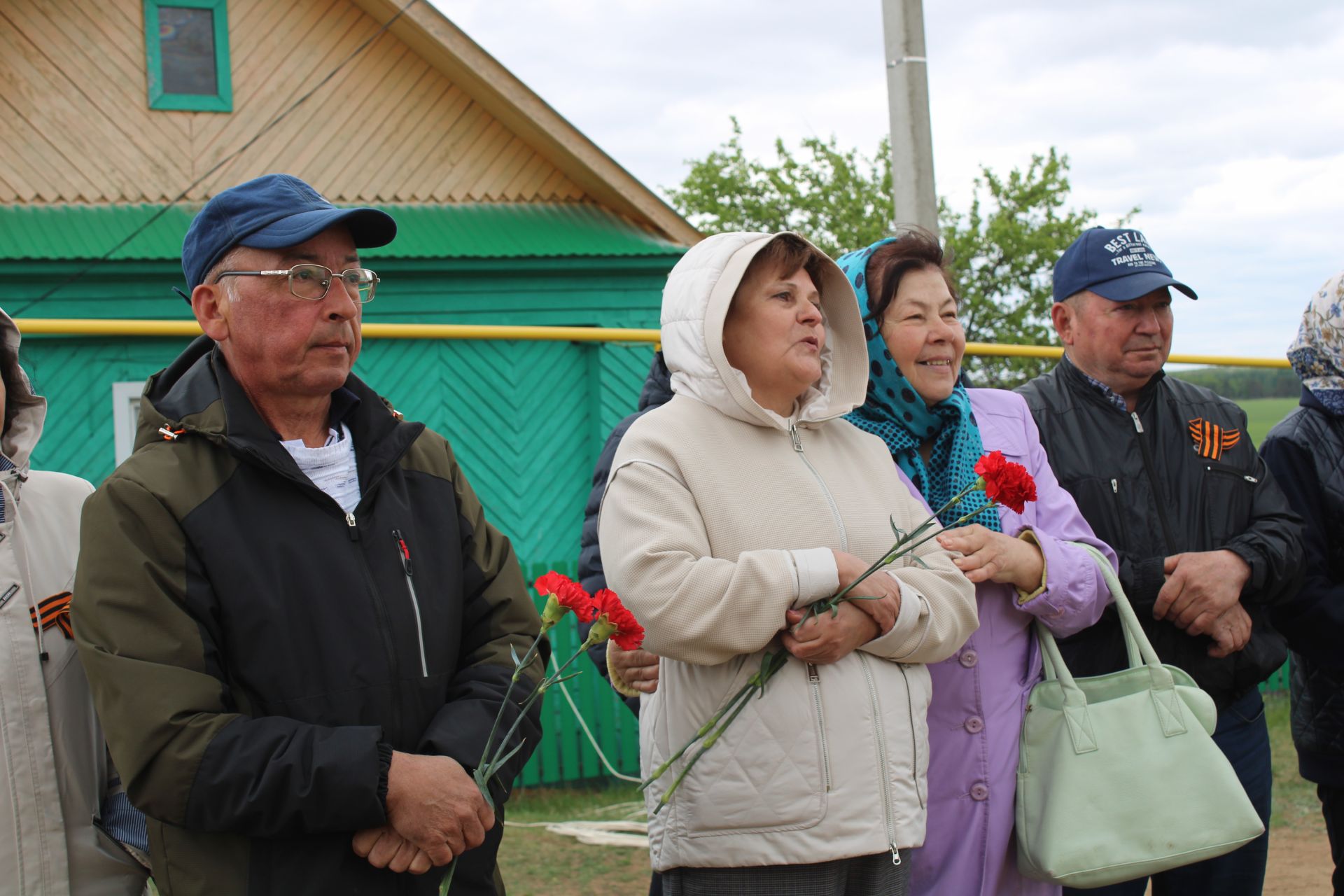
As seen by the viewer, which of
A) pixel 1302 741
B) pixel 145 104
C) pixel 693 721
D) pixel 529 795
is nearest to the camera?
pixel 693 721

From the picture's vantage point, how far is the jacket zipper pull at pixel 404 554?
2154 millimetres

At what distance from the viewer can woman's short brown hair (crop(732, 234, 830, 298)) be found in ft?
8.38

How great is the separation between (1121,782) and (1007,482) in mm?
851

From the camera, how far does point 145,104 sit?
9.02 metres

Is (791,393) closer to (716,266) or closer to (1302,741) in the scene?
(716,266)

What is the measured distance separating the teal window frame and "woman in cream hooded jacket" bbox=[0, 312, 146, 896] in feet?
25.2

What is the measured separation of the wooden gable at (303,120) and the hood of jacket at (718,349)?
23.6ft

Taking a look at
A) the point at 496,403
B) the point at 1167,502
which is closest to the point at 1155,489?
the point at 1167,502

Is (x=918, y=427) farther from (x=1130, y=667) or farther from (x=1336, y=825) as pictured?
(x=1336, y=825)

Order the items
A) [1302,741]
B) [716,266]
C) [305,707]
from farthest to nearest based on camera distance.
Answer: [1302,741], [716,266], [305,707]

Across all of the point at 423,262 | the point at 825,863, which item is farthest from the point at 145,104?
the point at 825,863

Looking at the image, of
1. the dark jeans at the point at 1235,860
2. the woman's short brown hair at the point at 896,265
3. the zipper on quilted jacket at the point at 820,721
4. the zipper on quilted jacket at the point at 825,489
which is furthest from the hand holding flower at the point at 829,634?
the dark jeans at the point at 1235,860

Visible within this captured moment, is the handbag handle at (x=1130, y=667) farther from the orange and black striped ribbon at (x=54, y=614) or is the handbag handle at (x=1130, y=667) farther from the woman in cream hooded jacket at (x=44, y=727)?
the orange and black striped ribbon at (x=54, y=614)

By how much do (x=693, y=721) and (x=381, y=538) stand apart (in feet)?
2.27
